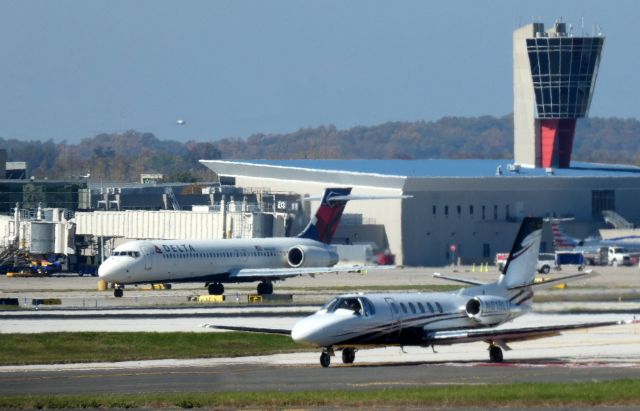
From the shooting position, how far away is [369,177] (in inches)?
5536

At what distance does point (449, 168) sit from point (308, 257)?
67693 millimetres

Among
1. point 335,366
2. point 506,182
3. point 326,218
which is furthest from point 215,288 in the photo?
point 506,182

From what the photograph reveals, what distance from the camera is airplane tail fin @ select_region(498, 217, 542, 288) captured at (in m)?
47.2

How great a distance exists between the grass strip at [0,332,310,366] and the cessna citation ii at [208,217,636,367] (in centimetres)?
502

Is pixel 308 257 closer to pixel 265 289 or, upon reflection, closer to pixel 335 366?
pixel 265 289

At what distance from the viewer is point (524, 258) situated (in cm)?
4769

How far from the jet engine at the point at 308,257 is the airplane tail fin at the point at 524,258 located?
4029 centimetres

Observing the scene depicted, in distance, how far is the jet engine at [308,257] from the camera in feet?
289

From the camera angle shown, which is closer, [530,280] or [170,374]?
[170,374]

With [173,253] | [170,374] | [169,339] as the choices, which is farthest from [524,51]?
[170,374]

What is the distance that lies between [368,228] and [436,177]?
8.59 metres

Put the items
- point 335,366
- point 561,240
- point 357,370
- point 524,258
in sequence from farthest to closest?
point 561,240, point 524,258, point 335,366, point 357,370

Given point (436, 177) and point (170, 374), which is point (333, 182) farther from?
point (170, 374)

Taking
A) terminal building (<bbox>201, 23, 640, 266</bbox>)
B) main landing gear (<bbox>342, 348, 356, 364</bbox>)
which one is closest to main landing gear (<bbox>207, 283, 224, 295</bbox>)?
main landing gear (<bbox>342, 348, 356, 364</bbox>)
